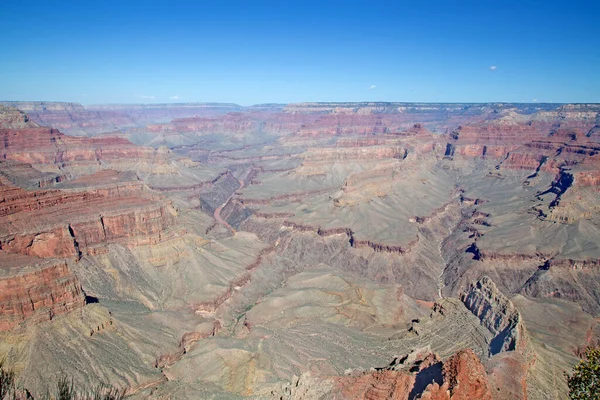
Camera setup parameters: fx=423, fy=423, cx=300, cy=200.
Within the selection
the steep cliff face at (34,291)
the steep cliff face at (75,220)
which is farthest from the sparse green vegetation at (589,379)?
the steep cliff face at (75,220)

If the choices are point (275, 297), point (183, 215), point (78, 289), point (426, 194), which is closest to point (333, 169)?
point (426, 194)

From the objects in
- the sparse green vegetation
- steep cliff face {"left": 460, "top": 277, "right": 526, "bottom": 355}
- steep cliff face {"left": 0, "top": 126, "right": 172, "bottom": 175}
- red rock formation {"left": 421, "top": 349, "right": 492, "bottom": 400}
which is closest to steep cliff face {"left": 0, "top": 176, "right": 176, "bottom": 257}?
steep cliff face {"left": 460, "top": 277, "right": 526, "bottom": 355}

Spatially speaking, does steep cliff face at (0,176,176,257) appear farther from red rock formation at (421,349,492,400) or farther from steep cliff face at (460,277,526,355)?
red rock formation at (421,349,492,400)

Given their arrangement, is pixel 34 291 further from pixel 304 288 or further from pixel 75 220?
pixel 304 288

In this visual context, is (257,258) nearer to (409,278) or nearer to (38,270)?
(409,278)

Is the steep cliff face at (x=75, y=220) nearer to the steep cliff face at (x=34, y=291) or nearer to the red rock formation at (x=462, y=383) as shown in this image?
the steep cliff face at (x=34, y=291)

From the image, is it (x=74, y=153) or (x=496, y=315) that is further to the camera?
(x=74, y=153)

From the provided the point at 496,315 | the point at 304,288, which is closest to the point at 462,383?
the point at 496,315
